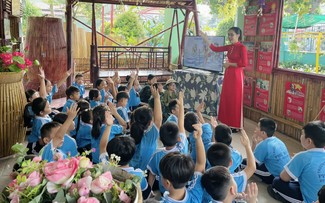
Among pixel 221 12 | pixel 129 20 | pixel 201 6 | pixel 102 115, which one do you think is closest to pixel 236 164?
pixel 102 115

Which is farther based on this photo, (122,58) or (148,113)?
(122,58)

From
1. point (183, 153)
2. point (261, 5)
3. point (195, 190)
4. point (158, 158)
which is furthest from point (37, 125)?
point (261, 5)

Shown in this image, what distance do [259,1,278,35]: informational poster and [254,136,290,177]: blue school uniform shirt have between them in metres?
2.63

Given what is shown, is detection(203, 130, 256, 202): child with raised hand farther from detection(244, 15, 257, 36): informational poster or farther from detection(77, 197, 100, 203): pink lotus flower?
detection(244, 15, 257, 36): informational poster

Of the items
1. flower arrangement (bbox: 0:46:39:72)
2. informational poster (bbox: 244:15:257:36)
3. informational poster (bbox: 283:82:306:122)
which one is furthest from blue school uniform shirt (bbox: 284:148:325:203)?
informational poster (bbox: 244:15:257:36)

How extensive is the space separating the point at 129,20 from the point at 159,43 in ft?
4.46

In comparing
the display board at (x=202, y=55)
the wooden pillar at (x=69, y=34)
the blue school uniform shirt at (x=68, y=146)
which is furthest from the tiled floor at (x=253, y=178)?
the wooden pillar at (x=69, y=34)

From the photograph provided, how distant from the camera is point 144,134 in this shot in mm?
2918

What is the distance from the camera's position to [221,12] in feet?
18.6

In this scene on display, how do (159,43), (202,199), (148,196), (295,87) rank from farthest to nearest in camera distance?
(159,43)
(295,87)
(148,196)
(202,199)

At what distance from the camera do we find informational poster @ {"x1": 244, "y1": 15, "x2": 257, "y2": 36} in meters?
5.65

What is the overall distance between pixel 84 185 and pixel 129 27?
1022 cm

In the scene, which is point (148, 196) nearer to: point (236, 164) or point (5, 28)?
point (236, 164)

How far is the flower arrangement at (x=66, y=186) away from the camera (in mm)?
1015
